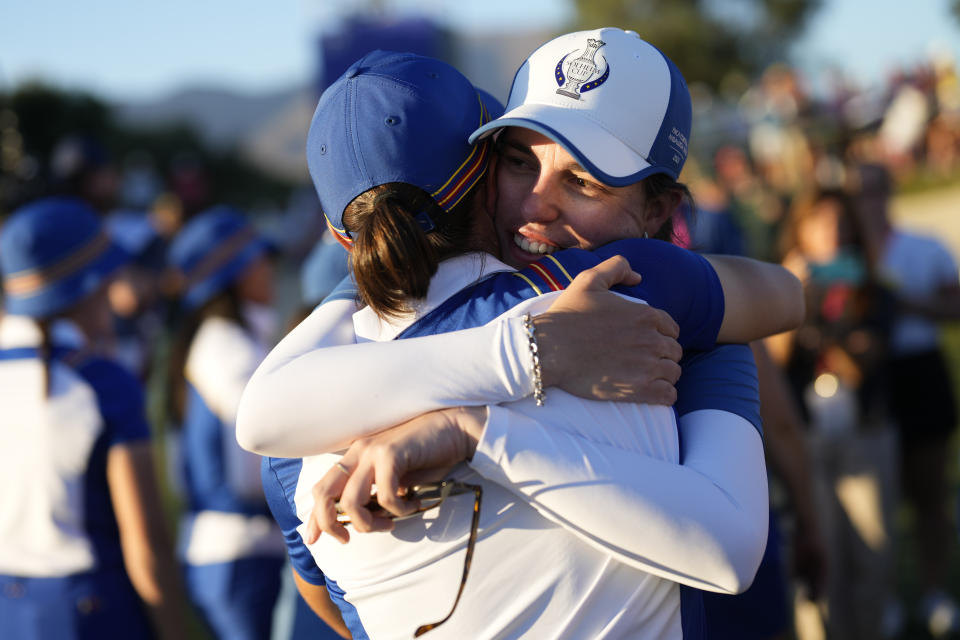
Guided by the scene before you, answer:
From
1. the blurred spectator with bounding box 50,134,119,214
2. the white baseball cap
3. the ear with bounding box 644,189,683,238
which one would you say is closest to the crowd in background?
the ear with bounding box 644,189,683,238

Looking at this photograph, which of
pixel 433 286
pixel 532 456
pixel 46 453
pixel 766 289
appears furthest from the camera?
pixel 46 453

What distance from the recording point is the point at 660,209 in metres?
1.89

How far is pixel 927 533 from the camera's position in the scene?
536cm

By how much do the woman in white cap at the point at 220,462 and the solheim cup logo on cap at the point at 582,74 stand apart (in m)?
2.59

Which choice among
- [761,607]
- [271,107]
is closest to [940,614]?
[761,607]

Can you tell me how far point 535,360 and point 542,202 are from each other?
0.45 metres

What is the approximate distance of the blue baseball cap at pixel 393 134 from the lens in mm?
1459

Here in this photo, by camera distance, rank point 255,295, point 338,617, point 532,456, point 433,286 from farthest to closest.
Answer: point 255,295 → point 338,617 → point 433,286 → point 532,456

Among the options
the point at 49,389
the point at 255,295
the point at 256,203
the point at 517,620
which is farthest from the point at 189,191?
the point at 256,203

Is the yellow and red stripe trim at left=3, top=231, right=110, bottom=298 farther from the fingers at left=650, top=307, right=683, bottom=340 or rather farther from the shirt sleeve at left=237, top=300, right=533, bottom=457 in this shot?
the fingers at left=650, top=307, right=683, bottom=340

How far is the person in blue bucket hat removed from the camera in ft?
12.7

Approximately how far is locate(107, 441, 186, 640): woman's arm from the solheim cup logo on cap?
6.80 feet

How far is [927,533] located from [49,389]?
4.71m

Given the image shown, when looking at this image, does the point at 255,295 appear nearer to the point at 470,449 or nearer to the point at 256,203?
the point at 470,449
